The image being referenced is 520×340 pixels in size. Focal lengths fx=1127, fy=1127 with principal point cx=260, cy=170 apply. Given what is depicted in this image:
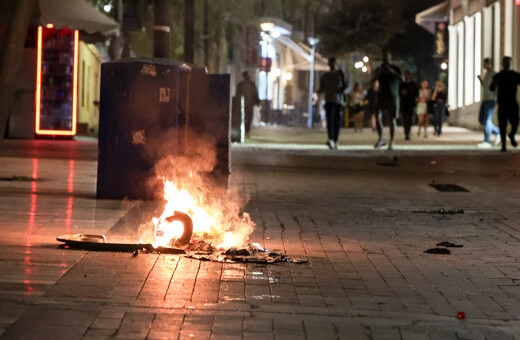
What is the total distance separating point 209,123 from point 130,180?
1285 millimetres

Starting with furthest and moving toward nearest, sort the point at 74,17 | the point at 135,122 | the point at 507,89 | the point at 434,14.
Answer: the point at 434,14 < the point at 74,17 < the point at 507,89 < the point at 135,122

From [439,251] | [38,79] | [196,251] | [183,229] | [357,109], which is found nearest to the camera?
[196,251]

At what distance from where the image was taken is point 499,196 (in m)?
14.2

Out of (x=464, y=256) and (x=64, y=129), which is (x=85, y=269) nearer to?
(x=464, y=256)

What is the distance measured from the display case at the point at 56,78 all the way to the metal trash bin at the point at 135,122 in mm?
13488

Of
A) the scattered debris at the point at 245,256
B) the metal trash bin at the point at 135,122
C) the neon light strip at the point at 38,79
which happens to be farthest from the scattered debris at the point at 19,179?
the neon light strip at the point at 38,79

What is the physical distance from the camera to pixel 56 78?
2577cm

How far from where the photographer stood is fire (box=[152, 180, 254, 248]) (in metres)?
8.75

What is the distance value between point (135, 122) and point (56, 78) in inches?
543

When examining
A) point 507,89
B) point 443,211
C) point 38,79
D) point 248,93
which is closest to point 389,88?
point 507,89

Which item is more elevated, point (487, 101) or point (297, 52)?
point (297, 52)

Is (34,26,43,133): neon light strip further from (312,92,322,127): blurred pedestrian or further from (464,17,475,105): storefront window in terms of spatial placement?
(312,92,322,127): blurred pedestrian

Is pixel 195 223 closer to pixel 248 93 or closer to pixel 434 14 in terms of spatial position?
pixel 248 93

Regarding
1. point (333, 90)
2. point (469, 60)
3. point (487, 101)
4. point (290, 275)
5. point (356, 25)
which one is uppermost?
point (356, 25)
